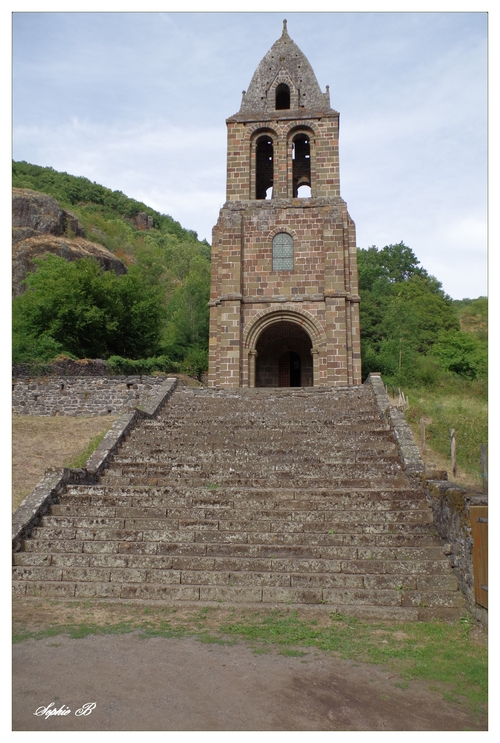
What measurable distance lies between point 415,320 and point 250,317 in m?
23.4

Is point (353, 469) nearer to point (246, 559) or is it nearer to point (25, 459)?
point (246, 559)

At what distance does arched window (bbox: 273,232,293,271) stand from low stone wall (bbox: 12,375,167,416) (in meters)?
6.57

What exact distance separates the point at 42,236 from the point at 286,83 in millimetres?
30066

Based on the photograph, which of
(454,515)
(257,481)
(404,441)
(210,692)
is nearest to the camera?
(210,692)

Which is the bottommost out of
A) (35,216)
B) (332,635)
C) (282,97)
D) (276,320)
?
(332,635)

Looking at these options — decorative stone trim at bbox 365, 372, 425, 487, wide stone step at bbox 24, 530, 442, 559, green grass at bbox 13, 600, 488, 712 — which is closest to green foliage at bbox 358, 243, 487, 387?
decorative stone trim at bbox 365, 372, 425, 487

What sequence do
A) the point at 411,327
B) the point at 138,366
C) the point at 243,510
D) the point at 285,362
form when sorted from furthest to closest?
the point at 411,327 < the point at 138,366 < the point at 285,362 < the point at 243,510

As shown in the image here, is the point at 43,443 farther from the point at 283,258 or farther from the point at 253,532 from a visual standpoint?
the point at 283,258

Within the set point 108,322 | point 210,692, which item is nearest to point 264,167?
point 108,322

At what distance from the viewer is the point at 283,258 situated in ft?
68.5

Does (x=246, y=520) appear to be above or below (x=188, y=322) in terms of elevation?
below

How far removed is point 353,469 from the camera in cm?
953

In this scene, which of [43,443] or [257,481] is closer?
[257,481]

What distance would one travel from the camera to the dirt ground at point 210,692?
386 cm
